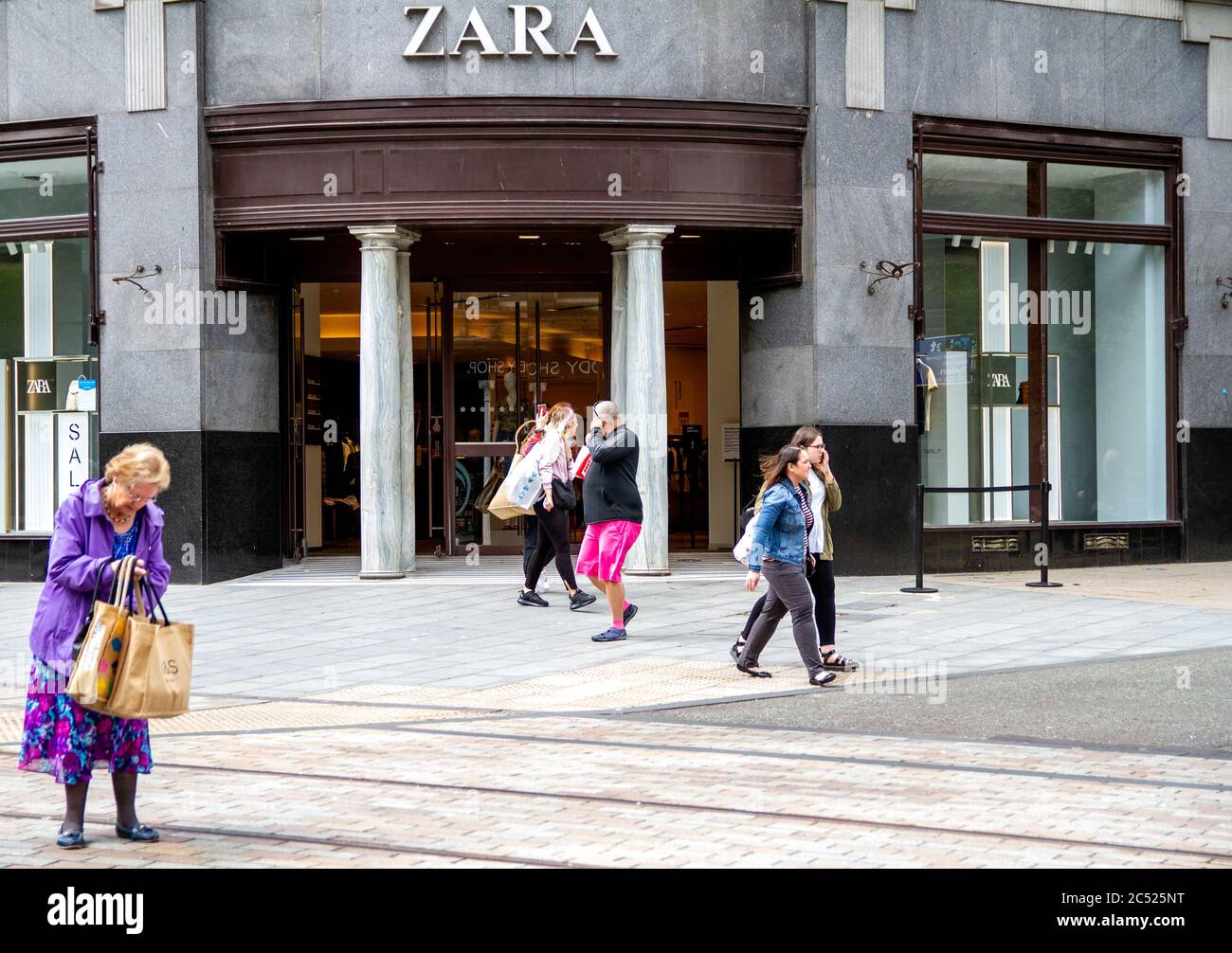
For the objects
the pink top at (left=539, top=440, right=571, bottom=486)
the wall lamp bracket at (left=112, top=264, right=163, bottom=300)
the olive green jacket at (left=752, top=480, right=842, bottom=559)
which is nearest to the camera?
the olive green jacket at (left=752, top=480, right=842, bottom=559)

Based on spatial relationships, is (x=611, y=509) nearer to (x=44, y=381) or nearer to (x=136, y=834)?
(x=136, y=834)

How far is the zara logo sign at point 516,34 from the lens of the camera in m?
15.4

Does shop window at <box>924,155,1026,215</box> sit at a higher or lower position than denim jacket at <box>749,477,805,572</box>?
higher

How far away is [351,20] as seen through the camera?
15594mm

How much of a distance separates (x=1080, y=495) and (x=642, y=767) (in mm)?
11828

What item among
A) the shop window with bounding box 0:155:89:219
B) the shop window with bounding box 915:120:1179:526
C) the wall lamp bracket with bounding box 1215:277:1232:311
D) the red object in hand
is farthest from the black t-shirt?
the wall lamp bracket with bounding box 1215:277:1232:311

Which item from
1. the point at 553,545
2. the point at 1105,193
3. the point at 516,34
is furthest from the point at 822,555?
the point at 1105,193

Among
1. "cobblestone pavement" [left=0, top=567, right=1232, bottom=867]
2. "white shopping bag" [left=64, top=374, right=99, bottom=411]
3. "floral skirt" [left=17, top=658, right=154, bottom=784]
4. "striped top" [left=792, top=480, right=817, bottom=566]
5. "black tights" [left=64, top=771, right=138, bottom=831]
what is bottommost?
"cobblestone pavement" [left=0, top=567, right=1232, bottom=867]

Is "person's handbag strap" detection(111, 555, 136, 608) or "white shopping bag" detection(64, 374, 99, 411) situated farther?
"white shopping bag" detection(64, 374, 99, 411)

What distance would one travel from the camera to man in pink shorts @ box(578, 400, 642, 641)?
38.2ft

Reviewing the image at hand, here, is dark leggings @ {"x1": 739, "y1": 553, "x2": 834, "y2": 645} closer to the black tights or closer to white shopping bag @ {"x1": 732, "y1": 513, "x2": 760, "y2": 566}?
white shopping bag @ {"x1": 732, "y1": 513, "x2": 760, "y2": 566}

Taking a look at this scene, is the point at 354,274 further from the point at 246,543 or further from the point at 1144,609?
the point at 1144,609

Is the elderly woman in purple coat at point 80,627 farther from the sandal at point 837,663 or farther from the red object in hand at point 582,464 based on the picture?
the red object in hand at point 582,464

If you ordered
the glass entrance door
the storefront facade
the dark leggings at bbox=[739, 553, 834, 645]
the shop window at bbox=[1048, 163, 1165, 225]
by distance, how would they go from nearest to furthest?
1. the dark leggings at bbox=[739, 553, 834, 645]
2. the storefront facade
3. the shop window at bbox=[1048, 163, 1165, 225]
4. the glass entrance door
